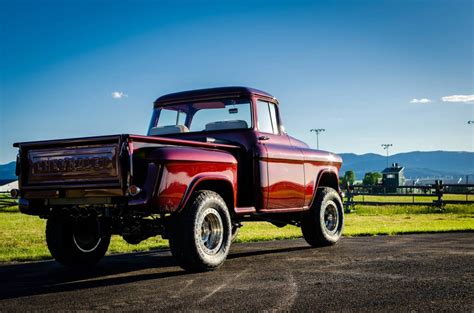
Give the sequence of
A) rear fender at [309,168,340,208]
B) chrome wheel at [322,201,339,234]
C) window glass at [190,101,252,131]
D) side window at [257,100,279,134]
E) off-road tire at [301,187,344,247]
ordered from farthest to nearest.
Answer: chrome wheel at [322,201,339,234] < rear fender at [309,168,340,208] < off-road tire at [301,187,344,247] < side window at [257,100,279,134] < window glass at [190,101,252,131]

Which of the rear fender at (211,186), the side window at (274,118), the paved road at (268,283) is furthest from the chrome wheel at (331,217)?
the rear fender at (211,186)

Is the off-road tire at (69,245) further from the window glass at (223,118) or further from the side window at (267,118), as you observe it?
the side window at (267,118)

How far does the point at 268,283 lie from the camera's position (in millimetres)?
5918

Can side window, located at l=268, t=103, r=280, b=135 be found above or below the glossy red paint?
above

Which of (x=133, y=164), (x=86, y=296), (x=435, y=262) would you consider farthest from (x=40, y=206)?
(x=435, y=262)

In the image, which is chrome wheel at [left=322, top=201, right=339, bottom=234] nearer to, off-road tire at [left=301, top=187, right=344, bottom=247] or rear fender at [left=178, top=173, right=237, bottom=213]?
off-road tire at [left=301, top=187, right=344, bottom=247]

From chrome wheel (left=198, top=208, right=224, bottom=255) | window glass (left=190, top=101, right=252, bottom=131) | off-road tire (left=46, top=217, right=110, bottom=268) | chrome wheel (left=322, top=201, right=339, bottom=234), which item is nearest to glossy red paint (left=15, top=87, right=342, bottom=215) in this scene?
window glass (left=190, top=101, right=252, bottom=131)

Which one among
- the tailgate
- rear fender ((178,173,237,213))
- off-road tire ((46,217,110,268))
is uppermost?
the tailgate

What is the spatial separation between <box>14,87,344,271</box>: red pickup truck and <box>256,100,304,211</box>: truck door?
17 millimetres

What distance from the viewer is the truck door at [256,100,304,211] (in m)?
8.05

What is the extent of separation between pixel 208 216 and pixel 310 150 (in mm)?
2994

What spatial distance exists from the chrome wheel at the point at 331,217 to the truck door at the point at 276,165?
1176 mm

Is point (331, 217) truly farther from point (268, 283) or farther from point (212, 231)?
point (268, 283)

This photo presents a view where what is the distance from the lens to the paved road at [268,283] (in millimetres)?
4941
